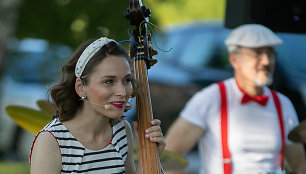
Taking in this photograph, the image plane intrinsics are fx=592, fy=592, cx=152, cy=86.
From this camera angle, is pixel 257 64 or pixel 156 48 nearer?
pixel 257 64

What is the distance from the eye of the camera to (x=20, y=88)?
24.9ft

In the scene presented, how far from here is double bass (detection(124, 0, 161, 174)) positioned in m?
2.20

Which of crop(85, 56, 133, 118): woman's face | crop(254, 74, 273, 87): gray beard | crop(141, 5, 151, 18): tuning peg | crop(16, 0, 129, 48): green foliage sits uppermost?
crop(16, 0, 129, 48): green foliage

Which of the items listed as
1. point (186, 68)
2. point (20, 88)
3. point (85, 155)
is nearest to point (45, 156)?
point (85, 155)

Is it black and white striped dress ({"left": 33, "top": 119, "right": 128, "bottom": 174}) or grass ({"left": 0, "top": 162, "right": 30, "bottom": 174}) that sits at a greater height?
grass ({"left": 0, "top": 162, "right": 30, "bottom": 174})

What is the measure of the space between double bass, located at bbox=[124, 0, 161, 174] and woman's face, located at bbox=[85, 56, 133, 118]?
55mm

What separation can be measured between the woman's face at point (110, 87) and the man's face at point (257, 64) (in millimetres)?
1519

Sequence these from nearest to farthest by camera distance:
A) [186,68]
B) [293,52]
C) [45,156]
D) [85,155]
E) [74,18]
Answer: [45,156] < [85,155] < [74,18] < [293,52] < [186,68]

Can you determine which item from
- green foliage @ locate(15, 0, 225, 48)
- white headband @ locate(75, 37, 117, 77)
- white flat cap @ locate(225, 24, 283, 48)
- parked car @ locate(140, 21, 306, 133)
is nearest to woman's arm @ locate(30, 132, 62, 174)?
white headband @ locate(75, 37, 117, 77)

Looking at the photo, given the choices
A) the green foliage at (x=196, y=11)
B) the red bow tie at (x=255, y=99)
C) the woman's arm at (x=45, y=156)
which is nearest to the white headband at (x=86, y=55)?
the woman's arm at (x=45, y=156)

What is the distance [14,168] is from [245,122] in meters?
4.95

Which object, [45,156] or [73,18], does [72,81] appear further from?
[73,18]

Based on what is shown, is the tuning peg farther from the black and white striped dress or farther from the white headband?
the black and white striped dress

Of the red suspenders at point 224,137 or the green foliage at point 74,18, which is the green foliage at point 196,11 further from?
the red suspenders at point 224,137
